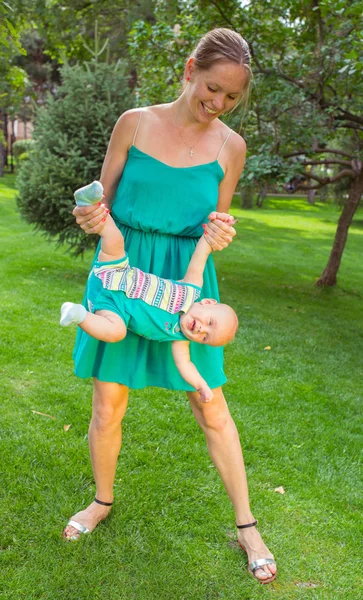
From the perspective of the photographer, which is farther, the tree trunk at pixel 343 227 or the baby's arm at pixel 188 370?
the tree trunk at pixel 343 227

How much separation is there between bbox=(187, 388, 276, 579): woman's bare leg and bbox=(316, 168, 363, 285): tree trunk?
623 cm

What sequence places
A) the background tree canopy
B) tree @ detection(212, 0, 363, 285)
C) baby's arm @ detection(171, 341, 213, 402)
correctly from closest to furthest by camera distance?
baby's arm @ detection(171, 341, 213, 402), the background tree canopy, tree @ detection(212, 0, 363, 285)

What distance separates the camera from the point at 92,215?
197cm

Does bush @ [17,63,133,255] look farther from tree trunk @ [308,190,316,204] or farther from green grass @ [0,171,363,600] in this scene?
tree trunk @ [308,190,316,204]

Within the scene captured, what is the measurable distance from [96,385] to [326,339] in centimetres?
431

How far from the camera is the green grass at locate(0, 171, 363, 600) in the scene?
2.25 meters

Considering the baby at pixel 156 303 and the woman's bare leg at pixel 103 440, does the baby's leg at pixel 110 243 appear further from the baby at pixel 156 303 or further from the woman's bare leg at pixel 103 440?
the woman's bare leg at pixel 103 440

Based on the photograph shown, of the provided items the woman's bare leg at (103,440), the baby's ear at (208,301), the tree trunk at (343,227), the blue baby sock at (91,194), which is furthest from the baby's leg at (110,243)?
the tree trunk at (343,227)

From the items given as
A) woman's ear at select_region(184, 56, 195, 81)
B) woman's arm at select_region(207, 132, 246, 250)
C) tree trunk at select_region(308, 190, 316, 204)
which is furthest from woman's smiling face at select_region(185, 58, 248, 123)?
tree trunk at select_region(308, 190, 316, 204)

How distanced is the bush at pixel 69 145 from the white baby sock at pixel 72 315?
494 centimetres

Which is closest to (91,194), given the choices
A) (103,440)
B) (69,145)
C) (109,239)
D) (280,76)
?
(109,239)

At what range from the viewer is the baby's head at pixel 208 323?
2.11 meters

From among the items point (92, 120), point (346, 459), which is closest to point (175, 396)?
point (346, 459)

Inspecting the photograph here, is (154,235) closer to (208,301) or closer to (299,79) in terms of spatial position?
(208,301)
